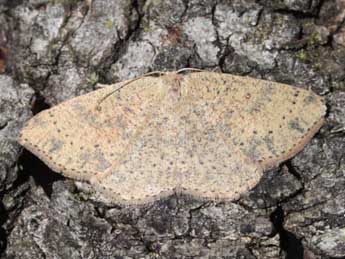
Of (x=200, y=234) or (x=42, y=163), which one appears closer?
(x=200, y=234)

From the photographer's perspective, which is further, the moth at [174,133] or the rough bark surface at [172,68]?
the moth at [174,133]

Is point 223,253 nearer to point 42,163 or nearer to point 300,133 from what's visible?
point 300,133

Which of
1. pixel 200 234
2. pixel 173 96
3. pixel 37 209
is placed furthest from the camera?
pixel 173 96

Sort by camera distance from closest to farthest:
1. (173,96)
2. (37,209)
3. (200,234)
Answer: (200,234)
(37,209)
(173,96)

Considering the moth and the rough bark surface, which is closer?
the rough bark surface

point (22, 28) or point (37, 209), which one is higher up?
point (22, 28)

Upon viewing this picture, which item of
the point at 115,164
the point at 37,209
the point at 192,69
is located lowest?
the point at 37,209

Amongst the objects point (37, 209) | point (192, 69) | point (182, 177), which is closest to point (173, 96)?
point (192, 69)

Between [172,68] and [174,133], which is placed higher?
[172,68]
